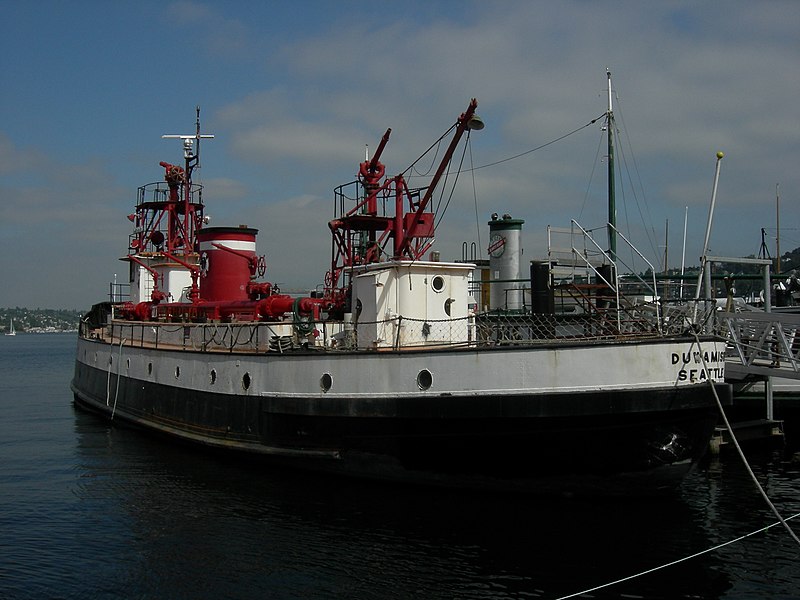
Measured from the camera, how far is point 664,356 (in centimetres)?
1419

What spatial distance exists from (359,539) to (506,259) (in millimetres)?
23096

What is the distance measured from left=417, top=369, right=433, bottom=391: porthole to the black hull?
342mm

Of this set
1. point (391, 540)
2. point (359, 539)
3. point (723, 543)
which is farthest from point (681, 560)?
point (359, 539)

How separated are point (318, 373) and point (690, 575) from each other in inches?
358

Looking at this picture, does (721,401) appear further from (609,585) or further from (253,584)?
(253,584)

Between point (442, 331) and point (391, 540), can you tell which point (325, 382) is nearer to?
point (442, 331)

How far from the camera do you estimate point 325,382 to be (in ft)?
56.4

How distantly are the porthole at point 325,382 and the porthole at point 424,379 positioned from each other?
248 centimetres

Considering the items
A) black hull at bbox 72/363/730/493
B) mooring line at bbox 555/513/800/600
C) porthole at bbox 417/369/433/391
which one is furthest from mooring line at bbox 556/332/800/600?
porthole at bbox 417/369/433/391

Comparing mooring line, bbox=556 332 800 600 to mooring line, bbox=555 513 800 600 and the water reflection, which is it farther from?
the water reflection

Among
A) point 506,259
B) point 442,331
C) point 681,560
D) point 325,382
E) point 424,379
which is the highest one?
point 506,259

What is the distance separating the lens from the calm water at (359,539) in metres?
11.6

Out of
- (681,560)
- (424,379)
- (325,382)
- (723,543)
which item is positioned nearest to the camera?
(681,560)

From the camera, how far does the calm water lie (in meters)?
11.6
